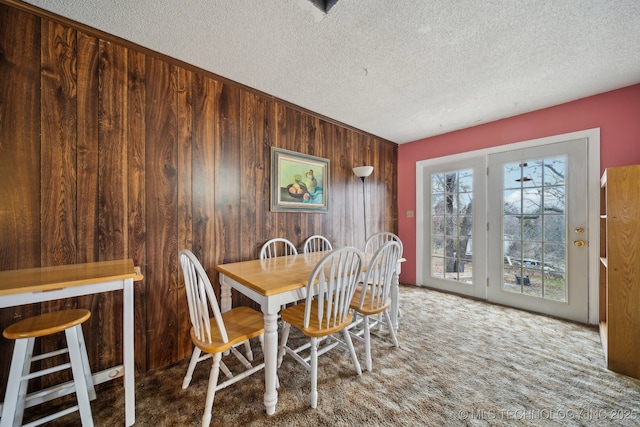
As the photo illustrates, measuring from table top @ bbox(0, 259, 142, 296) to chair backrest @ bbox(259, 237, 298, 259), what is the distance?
3.48 feet

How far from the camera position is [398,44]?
163cm

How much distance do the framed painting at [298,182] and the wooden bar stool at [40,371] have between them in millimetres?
1577

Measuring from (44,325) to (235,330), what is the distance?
34.0 inches

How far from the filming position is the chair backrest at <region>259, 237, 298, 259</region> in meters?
2.28

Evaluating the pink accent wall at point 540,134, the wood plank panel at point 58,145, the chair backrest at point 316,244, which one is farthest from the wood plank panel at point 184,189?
the pink accent wall at point 540,134

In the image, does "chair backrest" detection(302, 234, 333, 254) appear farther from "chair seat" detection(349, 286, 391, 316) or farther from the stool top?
the stool top

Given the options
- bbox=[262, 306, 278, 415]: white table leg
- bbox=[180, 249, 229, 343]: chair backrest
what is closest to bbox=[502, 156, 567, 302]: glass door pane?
bbox=[262, 306, 278, 415]: white table leg

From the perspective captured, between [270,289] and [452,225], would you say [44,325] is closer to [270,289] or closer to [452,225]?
[270,289]

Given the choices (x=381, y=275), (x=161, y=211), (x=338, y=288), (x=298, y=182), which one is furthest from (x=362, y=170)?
(x=161, y=211)

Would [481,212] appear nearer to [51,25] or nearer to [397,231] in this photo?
[397,231]

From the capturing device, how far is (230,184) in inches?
82.7

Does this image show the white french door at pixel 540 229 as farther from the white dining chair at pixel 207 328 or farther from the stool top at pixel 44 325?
the stool top at pixel 44 325

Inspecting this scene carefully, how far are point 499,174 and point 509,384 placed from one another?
2.31m

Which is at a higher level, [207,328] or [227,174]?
[227,174]
